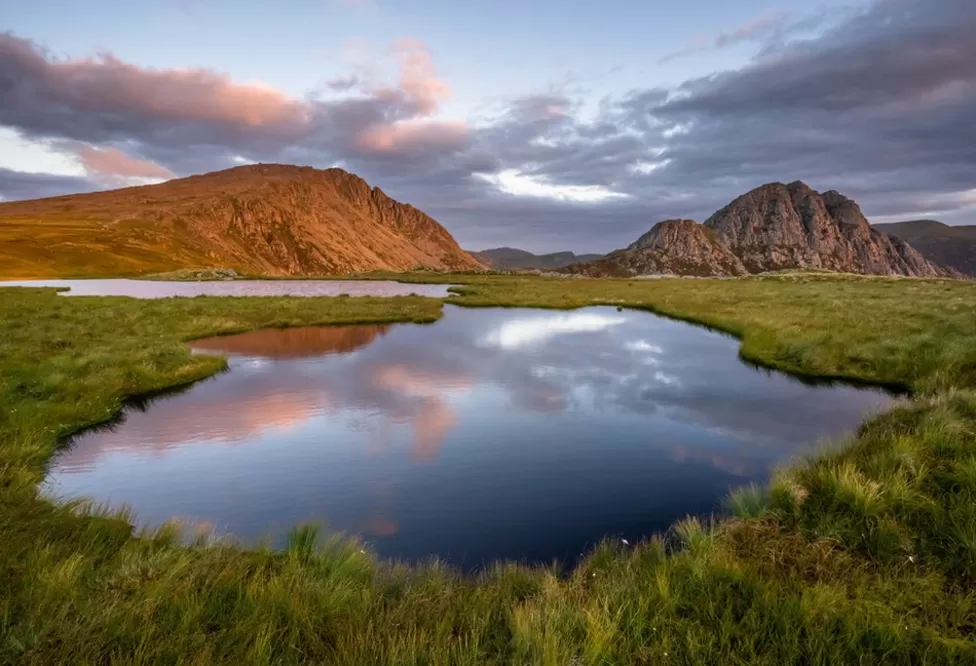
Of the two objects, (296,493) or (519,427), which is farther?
(519,427)

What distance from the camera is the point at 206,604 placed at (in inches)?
241

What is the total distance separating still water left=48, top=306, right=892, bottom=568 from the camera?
35.9 feet

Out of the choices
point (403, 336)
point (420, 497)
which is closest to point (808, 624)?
point (420, 497)

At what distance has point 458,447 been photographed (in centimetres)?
1532

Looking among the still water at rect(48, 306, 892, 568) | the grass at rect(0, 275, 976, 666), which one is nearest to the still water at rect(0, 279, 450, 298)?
the still water at rect(48, 306, 892, 568)

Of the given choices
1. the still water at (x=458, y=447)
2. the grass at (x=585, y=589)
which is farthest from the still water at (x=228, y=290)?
the grass at (x=585, y=589)

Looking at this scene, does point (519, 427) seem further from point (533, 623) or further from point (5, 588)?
point (5, 588)

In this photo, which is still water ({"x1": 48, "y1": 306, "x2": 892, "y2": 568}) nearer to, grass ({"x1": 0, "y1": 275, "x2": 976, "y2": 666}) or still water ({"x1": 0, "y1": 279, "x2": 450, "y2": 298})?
grass ({"x1": 0, "y1": 275, "x2": 976, "y2": 666})

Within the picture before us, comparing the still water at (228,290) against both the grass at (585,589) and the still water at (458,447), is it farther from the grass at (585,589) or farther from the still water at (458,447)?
the grass at (585,589)

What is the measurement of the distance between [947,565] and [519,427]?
37.6 feet

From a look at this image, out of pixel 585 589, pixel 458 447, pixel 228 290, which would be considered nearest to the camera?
pixel 585 589

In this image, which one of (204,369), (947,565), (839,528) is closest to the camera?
(947,565)

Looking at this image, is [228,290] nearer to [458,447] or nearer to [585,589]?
[458,447]

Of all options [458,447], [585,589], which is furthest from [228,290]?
[585,589]
